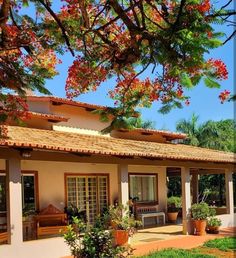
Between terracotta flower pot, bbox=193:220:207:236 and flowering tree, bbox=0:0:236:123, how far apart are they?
10.8 meters

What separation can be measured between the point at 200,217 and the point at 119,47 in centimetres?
1241

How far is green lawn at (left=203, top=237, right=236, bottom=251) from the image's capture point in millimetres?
14415

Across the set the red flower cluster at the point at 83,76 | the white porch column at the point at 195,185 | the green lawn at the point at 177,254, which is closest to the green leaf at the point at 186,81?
the red flower cluster at the point at 83,76

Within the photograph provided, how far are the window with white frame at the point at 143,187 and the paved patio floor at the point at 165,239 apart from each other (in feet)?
7.28

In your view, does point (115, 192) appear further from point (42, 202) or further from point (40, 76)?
point (40, 76)

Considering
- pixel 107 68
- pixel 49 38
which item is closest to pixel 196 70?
pixel 107 68

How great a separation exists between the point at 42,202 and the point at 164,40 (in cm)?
1294

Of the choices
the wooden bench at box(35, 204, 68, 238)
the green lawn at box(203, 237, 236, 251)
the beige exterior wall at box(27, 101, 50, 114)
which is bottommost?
the green lawn at box(203, 237, 236, 251)

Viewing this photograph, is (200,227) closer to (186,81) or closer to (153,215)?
(153,215)

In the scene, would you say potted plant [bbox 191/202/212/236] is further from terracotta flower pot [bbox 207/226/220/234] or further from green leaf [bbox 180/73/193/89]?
green leaf [bbox 180/73/193/89]

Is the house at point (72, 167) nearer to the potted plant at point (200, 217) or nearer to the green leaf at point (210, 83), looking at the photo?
the potted plant at point (200, 217)

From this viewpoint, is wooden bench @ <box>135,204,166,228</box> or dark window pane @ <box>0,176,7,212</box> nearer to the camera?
dark window pane @ <box>0,176,7,212</box>

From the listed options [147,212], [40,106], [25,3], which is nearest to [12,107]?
[25,3]

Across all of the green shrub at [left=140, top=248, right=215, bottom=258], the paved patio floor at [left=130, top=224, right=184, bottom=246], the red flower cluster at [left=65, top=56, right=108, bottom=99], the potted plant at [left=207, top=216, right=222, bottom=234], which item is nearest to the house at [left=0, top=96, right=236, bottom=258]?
the paved patio floor at [left=130, top=224, right=184, bottom=246]
